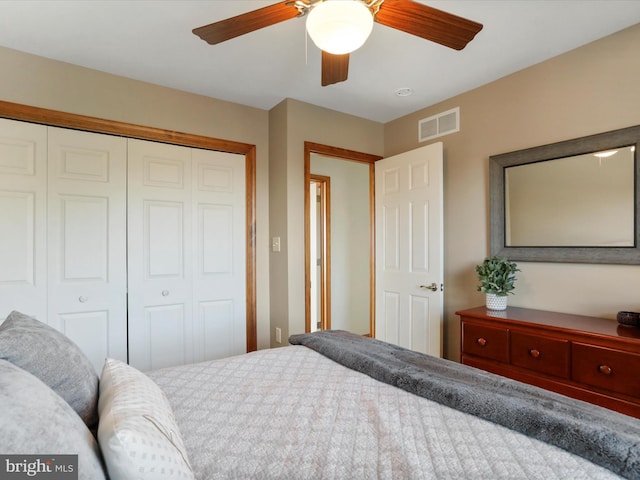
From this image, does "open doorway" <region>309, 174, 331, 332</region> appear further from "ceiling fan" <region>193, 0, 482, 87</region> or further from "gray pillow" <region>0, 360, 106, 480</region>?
"gray pillow" <region>0, 360, 106, 480</region>

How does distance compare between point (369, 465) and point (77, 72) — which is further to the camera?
point (77, 72)

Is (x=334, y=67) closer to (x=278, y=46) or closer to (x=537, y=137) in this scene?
(x=278, y=46)

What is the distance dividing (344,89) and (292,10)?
1442 mm

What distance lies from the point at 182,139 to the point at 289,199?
997 millimetres

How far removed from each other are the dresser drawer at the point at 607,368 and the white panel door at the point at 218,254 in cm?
243

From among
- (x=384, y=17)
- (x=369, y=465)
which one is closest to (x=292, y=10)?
(x=384, y=17)

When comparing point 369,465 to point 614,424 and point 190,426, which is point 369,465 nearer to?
point 190,426

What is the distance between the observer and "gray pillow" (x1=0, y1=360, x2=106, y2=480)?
0.58 m

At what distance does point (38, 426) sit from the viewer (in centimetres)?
62

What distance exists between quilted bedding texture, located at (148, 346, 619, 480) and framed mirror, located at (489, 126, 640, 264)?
169cm

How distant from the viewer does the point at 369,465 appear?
858 mm

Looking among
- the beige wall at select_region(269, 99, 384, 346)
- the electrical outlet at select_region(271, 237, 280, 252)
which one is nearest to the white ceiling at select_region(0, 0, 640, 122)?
the beige wall at select_region(269, 99, 384, 346)

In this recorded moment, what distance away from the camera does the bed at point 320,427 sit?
0.69m

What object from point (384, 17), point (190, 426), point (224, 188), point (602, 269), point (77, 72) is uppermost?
point (77, 72)
